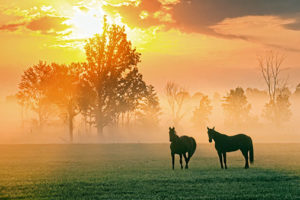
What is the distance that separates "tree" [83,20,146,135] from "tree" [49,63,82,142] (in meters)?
3.82

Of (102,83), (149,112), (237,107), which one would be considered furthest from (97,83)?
(237,107)

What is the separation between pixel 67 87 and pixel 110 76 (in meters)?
10.7

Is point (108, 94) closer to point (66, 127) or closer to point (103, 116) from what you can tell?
point (103, 116)

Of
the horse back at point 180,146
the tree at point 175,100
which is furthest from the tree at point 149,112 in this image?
the horse back at point 180,146

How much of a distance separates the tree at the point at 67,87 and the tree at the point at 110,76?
3.82 meters

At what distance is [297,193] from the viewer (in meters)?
16.2

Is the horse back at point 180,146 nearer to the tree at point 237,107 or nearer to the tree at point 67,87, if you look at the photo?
the tree at point 67,87

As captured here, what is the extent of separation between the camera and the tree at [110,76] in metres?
80.9

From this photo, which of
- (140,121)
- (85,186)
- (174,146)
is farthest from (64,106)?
(85,186)

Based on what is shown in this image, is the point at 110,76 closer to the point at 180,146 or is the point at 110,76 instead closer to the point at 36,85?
the point at 36,85

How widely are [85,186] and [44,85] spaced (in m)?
74.0

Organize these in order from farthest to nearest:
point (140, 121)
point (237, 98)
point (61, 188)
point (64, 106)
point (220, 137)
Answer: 1. point (237, 98)
2. point (140, 121)
3. point (64, 106)
4. point (220, 137)
5. point (61, 188)

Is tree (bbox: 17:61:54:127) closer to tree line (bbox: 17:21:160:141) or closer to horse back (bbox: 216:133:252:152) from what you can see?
tree line (bbox: 17:21:160:141)

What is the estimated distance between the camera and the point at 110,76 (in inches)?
3184
